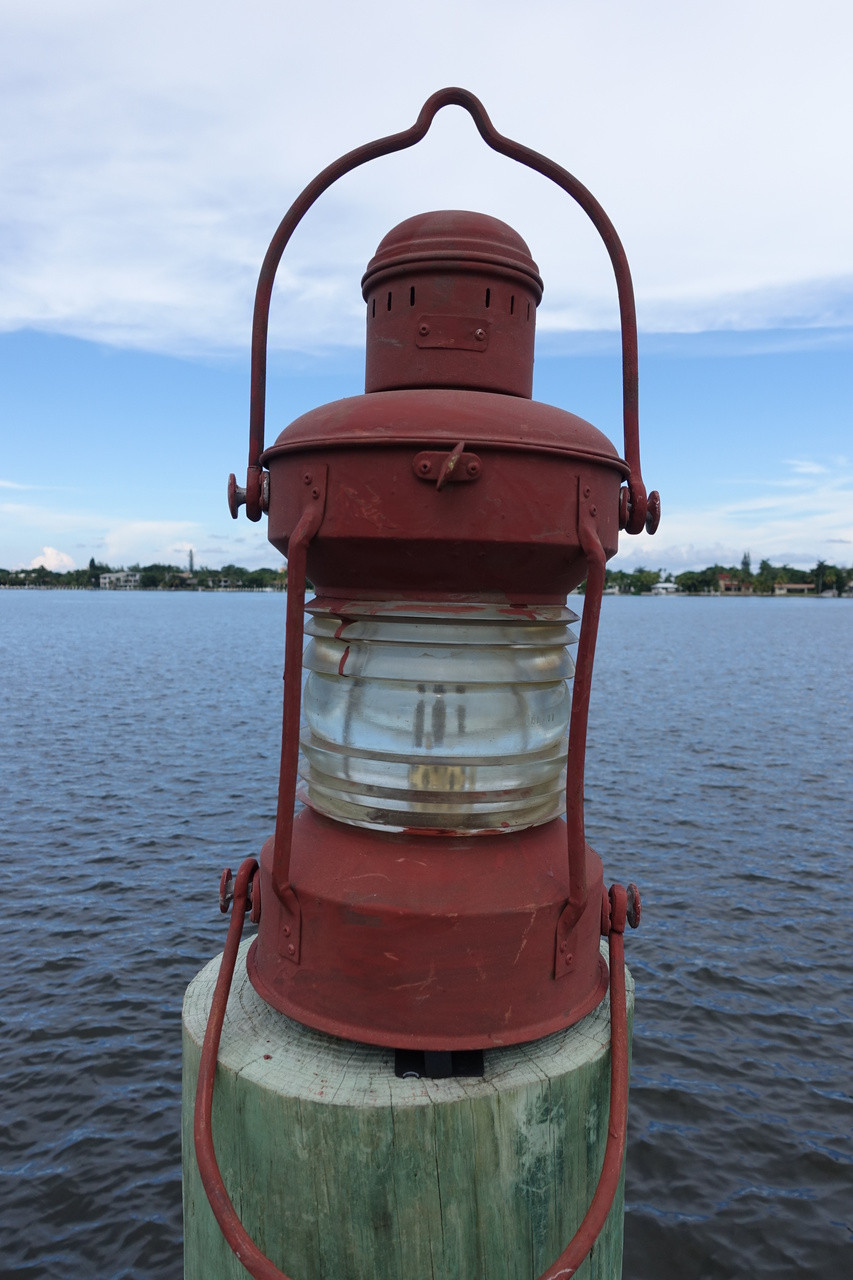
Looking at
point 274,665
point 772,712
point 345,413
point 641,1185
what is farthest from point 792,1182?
point 274,665

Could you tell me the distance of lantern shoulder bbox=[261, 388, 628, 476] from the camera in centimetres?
187

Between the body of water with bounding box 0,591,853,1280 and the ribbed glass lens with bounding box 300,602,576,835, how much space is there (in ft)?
14.3

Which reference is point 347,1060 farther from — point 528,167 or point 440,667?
point 528,167

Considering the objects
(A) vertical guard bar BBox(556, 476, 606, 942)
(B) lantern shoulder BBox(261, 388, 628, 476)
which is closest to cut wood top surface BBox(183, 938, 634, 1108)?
(A) vertical guard bar BBox(556, 476, 606, 942)

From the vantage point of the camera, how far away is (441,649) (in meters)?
2.07

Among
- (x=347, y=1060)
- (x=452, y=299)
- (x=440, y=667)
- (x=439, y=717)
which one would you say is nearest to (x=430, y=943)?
(x=347, y=1060)

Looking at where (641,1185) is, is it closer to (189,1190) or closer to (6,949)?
(189,1190)

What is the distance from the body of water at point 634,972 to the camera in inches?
213

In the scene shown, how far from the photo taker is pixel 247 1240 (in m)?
1.74

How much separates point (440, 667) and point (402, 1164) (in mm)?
989

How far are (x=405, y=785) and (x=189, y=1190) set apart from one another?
1047 mm

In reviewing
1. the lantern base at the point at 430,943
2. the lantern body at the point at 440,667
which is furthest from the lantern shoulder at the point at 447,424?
the lantern base at the point at 430,943

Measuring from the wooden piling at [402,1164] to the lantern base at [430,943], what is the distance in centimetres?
9

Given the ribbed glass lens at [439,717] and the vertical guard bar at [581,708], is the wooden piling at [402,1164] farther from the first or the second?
the ribbed glass lens at [439,717]
